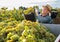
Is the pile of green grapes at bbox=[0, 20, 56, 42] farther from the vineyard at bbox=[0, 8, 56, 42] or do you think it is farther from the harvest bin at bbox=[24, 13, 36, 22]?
the harvest bin at bbox=[24, 13, 36, 22]

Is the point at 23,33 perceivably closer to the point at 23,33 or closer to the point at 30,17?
the point at 23,33

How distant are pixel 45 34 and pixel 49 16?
4.62ft

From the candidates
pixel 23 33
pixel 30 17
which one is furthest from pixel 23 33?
pixel 30 17

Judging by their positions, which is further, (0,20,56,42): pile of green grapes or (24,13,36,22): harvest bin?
(24,13,36,22): harvest bin

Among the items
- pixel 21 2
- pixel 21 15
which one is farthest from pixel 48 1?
pixel 21 15

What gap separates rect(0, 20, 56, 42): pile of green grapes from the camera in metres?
2.33

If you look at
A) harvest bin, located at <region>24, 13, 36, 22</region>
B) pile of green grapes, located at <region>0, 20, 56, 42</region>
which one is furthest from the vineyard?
harvest bin, located at <region>24, 13, 36, 22</region>

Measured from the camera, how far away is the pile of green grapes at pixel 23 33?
233 cm

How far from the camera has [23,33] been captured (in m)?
2.38

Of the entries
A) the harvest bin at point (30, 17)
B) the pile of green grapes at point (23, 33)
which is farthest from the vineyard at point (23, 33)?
the harvest bin at point (30, 17)

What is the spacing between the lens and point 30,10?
3986mm

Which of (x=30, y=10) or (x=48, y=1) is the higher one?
(x=30, y=10)

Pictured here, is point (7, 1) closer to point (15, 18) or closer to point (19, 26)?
point (15, 18)

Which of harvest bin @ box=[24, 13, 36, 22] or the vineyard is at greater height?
the vineyard
